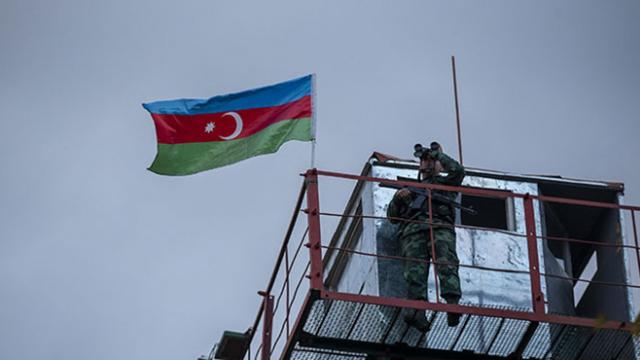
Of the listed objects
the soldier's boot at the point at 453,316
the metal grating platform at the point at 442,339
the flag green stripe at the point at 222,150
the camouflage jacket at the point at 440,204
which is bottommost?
the metal grating platform at the point at 442,339

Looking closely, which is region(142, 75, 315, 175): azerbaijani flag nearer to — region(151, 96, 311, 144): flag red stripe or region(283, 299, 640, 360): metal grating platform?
region(151, 96, 311, 144): flag red stripe

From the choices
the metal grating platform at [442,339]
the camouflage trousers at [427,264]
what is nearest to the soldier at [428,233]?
the camouflage trousers at [427,264]

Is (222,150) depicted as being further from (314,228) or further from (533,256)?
(533,256)

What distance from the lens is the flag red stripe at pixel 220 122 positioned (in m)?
24.8

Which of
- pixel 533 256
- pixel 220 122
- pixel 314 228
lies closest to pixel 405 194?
pixel 314 228

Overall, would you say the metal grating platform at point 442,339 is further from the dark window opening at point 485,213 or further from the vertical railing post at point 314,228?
the dark window opening at point 485,213

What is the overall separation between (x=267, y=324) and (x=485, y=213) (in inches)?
143

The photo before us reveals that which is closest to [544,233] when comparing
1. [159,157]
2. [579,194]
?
[579,194]

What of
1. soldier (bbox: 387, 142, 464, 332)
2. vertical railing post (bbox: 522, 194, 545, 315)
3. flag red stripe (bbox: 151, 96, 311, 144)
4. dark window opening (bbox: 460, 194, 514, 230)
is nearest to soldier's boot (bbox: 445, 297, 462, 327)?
soldier (bbox: 387, 142, 464, 332)

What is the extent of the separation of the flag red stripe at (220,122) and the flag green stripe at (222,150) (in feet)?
0.31

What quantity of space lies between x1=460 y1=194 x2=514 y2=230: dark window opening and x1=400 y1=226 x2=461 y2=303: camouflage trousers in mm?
2154

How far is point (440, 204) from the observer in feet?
73.1

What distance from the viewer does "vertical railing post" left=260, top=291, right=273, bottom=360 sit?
23469 mm

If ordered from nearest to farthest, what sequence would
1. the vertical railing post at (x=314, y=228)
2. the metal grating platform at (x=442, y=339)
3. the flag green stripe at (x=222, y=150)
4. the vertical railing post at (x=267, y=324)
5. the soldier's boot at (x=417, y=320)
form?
the vertical railing post at (x=314, y=228) < the soldier's boot at (x=417, y=320) < the metal grating platform at (x=442, y=339) < the vertical railing post at (x=267, y=324) < the flag green stripe at (x=222, y=150)
